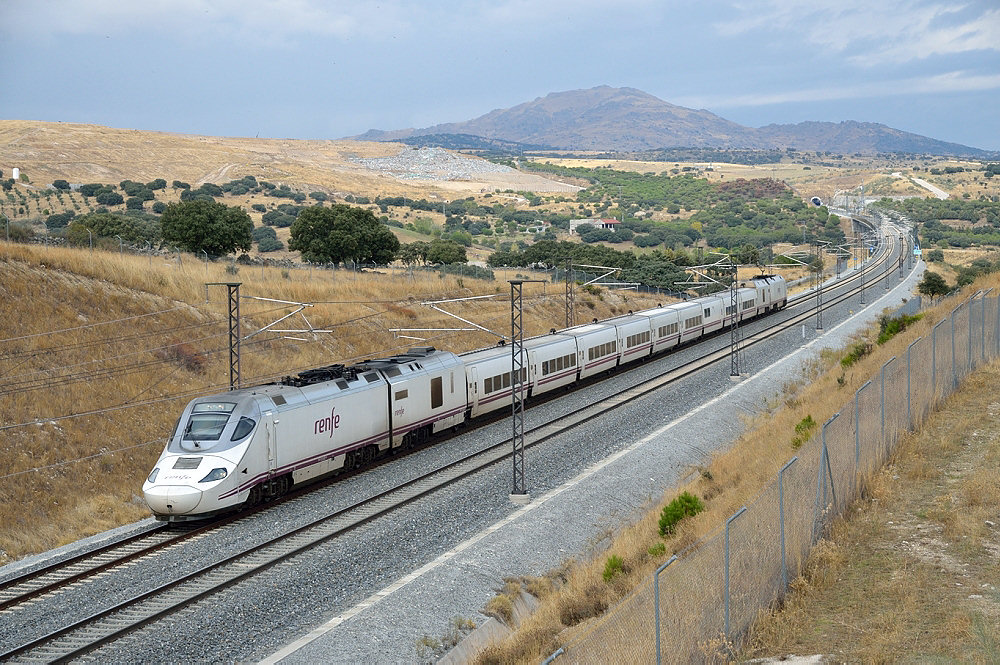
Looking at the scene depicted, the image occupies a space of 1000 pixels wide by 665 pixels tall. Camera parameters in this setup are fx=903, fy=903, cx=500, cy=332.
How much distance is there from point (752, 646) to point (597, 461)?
666 inches

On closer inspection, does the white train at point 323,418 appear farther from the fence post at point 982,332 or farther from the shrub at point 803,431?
the fence post at point 982,332

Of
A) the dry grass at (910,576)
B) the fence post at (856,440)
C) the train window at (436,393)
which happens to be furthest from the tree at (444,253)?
the fence post at (856,440)

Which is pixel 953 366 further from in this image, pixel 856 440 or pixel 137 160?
pixel 137 160

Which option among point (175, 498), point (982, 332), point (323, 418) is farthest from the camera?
point (982, 332)

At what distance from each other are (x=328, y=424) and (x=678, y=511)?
10415mm

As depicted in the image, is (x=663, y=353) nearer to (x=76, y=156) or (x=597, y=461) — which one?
(x=597, y=461)

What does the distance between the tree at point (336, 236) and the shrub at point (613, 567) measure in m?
56.7

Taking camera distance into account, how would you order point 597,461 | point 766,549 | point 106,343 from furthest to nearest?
1. point 106,343
2. point 597,461
3. point 766,549

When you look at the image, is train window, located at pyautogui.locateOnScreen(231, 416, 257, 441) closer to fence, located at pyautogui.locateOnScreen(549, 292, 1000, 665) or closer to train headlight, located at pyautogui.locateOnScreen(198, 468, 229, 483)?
train headlight, located at pyautogui.locateOnScreen(198, 468, 229, 483)

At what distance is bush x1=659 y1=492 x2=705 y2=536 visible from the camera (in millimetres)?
21125

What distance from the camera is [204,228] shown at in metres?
64.7

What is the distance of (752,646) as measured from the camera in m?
12.3

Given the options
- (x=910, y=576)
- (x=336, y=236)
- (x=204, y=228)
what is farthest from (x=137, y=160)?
(x=910, y=576)

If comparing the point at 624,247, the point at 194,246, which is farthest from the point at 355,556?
the point at 624,247
